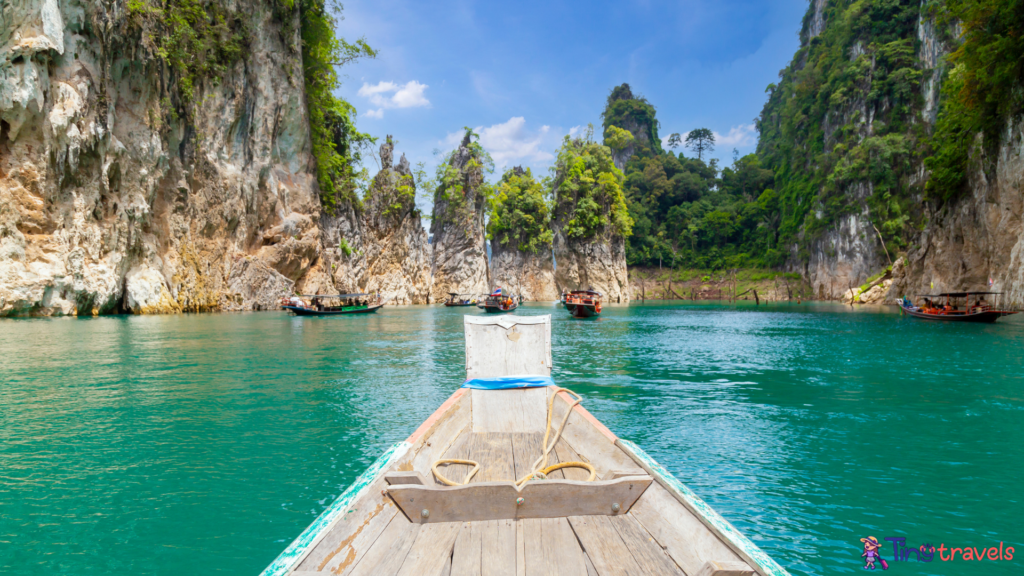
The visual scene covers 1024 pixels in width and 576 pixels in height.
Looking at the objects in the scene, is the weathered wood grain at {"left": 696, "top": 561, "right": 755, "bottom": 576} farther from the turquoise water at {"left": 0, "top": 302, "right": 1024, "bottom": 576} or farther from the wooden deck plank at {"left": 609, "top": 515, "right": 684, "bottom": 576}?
the turquoise water at {"left": 0, "top": 302, "right": 1024, "bottom": 576}

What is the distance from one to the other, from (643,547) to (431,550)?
109 centimetres

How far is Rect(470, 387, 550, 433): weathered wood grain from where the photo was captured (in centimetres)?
519

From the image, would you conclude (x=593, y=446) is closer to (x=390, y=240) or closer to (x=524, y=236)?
(x=390, y=240)

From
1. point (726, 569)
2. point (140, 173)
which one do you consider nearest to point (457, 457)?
point (726, 569)

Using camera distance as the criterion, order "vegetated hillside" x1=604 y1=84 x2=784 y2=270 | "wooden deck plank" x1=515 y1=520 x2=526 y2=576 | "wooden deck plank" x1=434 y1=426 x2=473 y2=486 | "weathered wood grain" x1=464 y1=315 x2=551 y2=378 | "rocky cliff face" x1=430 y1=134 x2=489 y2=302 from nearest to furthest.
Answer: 1. "wooden deck plank" x1=515 y1=520 x2=526 y2=576
2. "wooden deck plank" x1=434 y1=426 x2=473 y2=486
3. "weathered wood grain" x1=464 y1=315 x2=551 y2=378
4. "rocky cliff face" x1=430 y1=134 x2=489 y2=302
5. "vegetated hillside" x1=604 y1=84 x2=784 y2=270

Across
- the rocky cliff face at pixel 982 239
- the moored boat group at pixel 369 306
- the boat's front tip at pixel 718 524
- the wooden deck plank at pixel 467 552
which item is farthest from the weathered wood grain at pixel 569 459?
the rocky cliff face at pixel 982 239

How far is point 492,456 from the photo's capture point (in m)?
4.45

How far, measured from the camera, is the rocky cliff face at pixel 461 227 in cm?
6569

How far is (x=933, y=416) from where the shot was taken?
816 centimetres

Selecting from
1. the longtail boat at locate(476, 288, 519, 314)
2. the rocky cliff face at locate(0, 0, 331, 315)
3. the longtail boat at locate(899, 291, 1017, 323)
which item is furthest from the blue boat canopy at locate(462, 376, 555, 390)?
the longtail boat at locate(476, 288, 519, 314)

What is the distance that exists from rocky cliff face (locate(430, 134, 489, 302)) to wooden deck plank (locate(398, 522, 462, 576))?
63.1 metres

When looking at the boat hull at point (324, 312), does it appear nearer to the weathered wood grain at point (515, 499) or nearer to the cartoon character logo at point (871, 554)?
the weathered wood grain at point (515, 499)

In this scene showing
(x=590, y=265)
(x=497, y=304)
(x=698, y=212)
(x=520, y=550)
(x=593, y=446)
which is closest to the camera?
(x=520, y=550)

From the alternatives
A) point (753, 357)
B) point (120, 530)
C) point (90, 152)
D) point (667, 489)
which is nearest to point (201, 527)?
point (120, 530)
